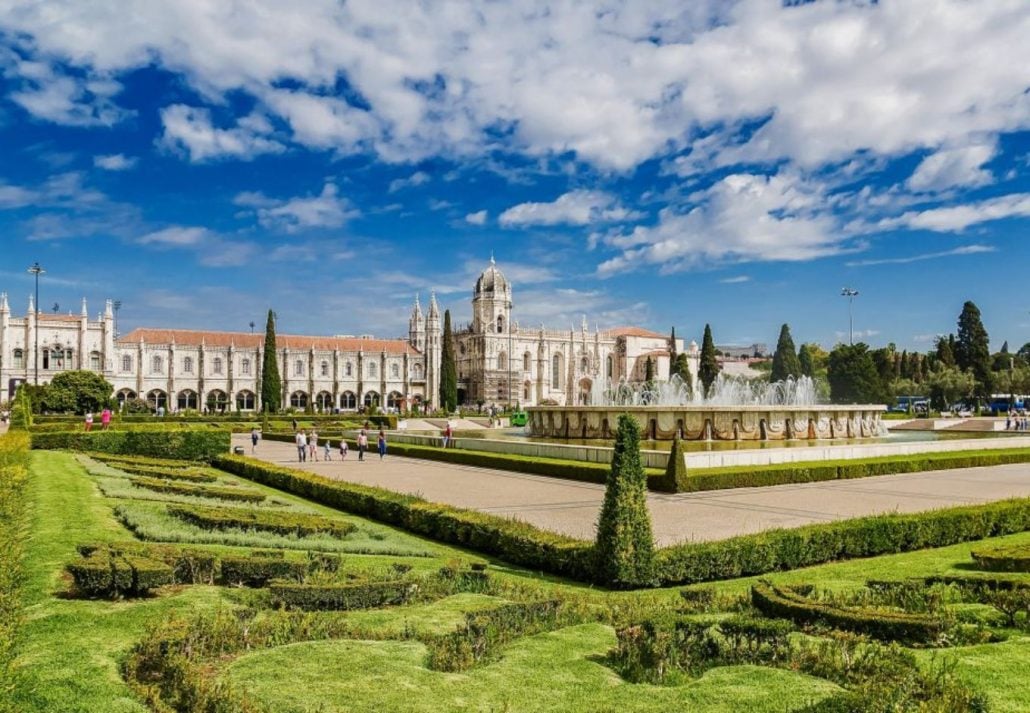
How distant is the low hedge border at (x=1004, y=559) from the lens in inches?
352

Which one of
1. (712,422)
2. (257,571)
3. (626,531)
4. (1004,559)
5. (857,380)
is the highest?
(857,380)

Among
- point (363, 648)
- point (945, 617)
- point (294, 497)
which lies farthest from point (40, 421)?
point (945, 617)

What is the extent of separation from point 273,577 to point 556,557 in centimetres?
341

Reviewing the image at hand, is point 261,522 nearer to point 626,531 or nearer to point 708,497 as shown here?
point 626,531

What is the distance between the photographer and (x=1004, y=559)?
355 inches

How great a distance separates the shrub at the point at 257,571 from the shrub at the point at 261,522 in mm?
3141

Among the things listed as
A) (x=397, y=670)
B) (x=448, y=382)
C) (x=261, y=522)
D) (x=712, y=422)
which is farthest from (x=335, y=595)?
(x=448, y=382)

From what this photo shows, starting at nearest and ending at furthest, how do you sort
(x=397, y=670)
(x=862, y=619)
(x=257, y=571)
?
1. (x=397, y=670)
2. (x=862, y=619)
3. (x=257, y=571)

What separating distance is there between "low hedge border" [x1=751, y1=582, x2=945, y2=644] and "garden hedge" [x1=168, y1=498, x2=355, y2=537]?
21.0ft

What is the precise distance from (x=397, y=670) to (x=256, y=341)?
71.2 metres

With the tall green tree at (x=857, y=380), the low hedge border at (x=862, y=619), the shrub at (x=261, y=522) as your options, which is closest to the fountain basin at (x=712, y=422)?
the shrub at (x=261, y=522)

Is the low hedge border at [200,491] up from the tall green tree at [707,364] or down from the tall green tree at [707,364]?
down

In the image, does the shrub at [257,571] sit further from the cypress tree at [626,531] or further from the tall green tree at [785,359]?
the tall green tree at [785,359]

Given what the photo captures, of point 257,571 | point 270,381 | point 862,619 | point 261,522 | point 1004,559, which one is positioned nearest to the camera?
point 862,619
